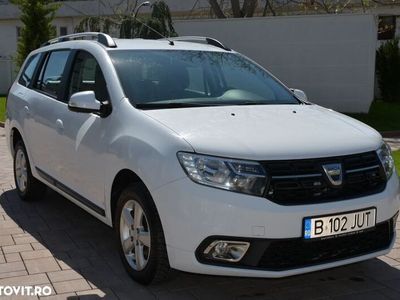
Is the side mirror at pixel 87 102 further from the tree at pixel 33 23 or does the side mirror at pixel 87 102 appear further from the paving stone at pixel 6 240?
the tree at pixel 33 23

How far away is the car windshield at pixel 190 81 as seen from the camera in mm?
4305

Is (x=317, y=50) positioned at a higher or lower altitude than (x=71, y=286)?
higher

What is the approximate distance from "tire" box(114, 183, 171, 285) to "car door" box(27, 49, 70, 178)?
1209 millimetres

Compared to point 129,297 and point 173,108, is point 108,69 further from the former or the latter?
point 129,297

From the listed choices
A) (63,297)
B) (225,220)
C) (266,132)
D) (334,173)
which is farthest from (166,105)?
(63,297)

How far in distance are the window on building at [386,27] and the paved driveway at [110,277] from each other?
15443 millimetres

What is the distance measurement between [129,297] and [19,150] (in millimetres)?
3116

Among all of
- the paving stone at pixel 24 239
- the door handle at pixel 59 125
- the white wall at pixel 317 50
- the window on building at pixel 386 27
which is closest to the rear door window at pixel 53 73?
the door handle at pixel 59 125

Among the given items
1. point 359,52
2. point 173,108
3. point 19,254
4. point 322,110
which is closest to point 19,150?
point 19,254

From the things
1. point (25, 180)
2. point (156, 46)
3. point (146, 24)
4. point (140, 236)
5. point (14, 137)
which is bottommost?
point (25, 180)

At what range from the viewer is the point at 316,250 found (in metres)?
3.47

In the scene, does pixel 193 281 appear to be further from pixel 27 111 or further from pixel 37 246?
pixel 27 111

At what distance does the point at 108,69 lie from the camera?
14.5 ft

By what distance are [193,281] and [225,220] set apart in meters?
0.91
